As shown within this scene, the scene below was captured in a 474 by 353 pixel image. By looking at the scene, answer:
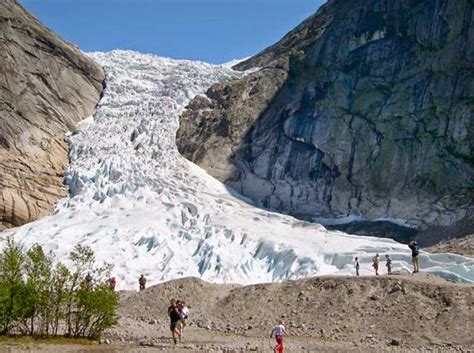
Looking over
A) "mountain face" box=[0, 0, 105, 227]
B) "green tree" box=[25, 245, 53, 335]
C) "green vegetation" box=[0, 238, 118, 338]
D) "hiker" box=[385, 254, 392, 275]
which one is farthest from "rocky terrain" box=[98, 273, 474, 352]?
"mountain face" box=[0, 0, 105, 227]

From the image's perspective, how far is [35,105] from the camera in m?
61.0

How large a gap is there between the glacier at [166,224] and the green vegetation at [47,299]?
45.0 feet

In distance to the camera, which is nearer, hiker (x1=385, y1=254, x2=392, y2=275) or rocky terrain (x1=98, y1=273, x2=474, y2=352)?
rocky terrain (x1=98, y1=273, x2=474, y2=352)

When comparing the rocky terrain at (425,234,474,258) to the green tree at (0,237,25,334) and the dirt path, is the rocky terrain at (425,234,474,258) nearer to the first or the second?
the dirt path

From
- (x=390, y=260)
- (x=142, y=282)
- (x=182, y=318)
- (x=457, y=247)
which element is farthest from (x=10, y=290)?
(x=457, y=247)

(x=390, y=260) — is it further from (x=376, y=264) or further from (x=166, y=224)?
(x=166, y=224)

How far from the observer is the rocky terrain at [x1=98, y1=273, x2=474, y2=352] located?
26969 mm

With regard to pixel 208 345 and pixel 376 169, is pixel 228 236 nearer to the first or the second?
pixel 376 169

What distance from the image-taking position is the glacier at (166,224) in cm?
4103

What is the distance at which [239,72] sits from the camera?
243 feet

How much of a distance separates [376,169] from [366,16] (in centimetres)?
1517

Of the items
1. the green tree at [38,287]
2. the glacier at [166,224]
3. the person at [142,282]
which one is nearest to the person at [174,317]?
the green tree at [38,287]

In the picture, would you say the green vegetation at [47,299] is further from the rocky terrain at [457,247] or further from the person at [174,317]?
the rocky terrain at [457,247]

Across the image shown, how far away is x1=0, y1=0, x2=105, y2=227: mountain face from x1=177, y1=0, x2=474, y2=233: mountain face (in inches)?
419
